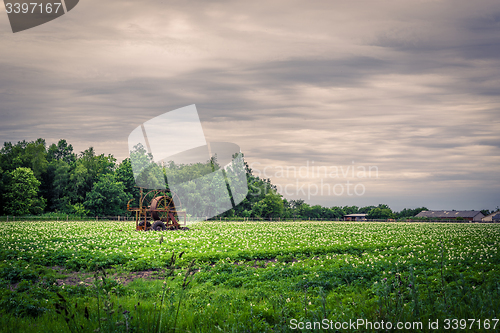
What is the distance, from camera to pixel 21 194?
6644cm

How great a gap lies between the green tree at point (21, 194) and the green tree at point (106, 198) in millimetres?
9651

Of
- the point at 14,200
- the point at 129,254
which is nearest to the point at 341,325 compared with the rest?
the point at 129,254

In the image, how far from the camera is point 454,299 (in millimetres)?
5645

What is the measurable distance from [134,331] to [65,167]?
82.6 meters

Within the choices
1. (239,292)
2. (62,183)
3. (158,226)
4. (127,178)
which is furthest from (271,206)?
(239,292)

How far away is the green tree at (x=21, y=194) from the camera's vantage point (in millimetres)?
65750

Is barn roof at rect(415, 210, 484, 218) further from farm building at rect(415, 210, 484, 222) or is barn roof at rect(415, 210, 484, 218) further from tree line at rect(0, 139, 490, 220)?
tree line at rect(0, 139, 490, 220)

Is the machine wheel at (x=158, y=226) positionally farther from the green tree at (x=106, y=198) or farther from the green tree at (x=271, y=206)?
the green tree at (x=271, y=206)

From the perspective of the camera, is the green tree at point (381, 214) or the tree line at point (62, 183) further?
the green tree at point (381, 214)

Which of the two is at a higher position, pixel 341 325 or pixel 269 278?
pixel 341 325

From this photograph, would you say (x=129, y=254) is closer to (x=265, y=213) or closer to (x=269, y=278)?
(x=269, y=278)

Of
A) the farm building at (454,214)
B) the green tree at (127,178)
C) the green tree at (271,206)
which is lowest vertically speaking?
the farm building at (454,214)

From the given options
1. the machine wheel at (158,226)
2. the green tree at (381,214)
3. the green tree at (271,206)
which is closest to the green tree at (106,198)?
the green tree at (271,206)

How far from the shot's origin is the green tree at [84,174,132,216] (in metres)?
71.2
